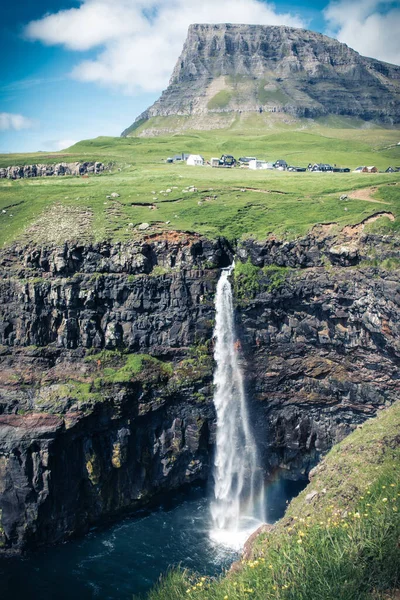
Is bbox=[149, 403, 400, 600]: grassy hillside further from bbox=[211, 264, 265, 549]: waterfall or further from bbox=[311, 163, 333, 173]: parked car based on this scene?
bbox=[311, 163, 333, 173]: parked car

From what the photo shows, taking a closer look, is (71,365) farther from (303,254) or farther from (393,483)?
(393,483)

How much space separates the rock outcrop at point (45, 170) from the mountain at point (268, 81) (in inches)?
2974

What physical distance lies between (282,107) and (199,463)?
432 feet

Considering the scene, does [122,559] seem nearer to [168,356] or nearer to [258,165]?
[168,356]

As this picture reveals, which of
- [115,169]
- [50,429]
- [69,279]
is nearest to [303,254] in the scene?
[69,279]

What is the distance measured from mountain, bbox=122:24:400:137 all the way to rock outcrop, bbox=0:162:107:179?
75530mm

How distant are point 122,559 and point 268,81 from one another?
153110 mm

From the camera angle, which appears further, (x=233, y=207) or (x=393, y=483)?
(x=233, y=207)

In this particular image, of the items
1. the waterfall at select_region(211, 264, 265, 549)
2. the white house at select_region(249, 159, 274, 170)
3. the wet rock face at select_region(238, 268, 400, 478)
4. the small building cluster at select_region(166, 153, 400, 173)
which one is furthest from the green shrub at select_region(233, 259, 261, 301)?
the white house at select_region(249, 159, 274, 170)

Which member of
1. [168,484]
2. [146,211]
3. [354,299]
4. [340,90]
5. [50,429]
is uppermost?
[340,90]

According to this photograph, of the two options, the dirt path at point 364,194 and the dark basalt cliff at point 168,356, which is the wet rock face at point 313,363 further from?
the dirt path at point 364,194

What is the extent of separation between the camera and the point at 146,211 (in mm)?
50562

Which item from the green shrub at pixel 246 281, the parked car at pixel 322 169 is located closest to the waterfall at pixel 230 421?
the green shrub at pixel 246 281

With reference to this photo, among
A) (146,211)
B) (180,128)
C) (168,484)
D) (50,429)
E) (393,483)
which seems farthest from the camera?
(180,128)
